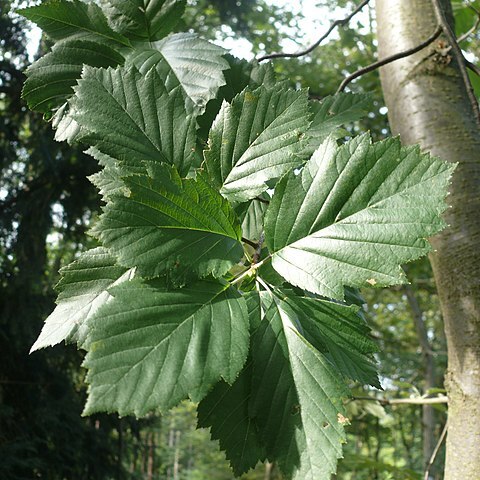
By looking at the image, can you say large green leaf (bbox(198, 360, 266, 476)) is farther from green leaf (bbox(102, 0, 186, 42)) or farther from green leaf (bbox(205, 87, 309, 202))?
green leaf (bbox(102, 0, 186, 42))

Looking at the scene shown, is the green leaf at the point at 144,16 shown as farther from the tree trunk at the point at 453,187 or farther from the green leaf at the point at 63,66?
the tree trunk at the point at 453,187

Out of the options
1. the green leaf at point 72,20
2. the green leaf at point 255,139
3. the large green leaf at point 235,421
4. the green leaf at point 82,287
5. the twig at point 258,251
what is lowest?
the large green leaf at point 235,421

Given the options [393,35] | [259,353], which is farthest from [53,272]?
[259,353]

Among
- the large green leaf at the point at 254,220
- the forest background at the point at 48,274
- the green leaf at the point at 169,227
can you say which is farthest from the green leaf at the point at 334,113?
the forest background at the point at 48,274

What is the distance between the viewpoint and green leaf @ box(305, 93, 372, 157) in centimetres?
63

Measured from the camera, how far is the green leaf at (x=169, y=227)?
0.43 m

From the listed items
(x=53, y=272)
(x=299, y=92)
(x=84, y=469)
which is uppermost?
(x=53, y=272)

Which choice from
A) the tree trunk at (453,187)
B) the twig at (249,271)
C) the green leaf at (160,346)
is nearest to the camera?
the green leaf at (160,346)

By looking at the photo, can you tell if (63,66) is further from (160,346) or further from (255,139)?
(160,346)

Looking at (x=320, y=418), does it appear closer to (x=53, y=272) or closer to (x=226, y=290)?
(x=226, y=290)

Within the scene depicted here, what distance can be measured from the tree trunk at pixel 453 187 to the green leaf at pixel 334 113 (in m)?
0.14

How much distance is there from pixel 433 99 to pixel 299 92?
0.45m

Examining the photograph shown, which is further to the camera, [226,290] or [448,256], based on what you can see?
[448,256]

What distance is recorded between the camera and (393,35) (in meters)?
0.98
